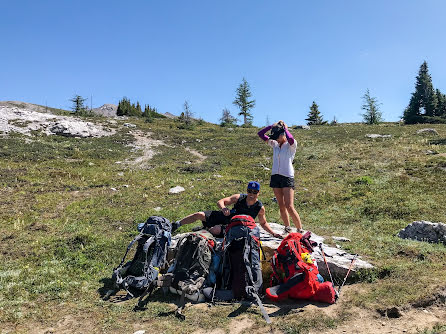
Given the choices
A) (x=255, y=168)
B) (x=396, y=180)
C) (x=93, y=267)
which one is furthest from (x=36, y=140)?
(x=396, y=180)

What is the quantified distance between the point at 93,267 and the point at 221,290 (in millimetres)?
3482

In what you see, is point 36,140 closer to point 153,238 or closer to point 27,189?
point 27,189

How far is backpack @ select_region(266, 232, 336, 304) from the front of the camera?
5.10 metres

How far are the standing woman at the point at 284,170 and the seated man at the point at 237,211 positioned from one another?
869 millimetres

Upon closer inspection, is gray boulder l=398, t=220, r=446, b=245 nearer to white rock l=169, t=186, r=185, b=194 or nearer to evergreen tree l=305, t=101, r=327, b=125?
white rock l=169, t=186, r=185, b=194

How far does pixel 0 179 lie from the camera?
1445cm

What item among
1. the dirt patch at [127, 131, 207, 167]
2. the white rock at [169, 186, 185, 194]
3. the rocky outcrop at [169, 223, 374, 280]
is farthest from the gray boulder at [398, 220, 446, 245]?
the dirt patch at [127, 131, 207, 167]

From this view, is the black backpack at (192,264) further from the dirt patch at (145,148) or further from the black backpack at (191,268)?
the dirt patch at (145,148)

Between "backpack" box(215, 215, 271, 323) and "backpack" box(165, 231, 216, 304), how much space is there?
35cm

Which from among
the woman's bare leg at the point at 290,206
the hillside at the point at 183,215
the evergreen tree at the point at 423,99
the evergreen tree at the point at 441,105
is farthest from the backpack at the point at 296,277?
the evergreen tree at the point at 441,105

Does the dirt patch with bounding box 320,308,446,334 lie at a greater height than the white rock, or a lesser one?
lesser

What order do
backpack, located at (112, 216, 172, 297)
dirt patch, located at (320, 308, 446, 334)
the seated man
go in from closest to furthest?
dirt patch, located at (320, 308, 446, 334) → backpack, located at (112, 216, 172, 297) → the seated man

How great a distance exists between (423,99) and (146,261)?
2617 inches

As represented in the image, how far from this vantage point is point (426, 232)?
306 inches
